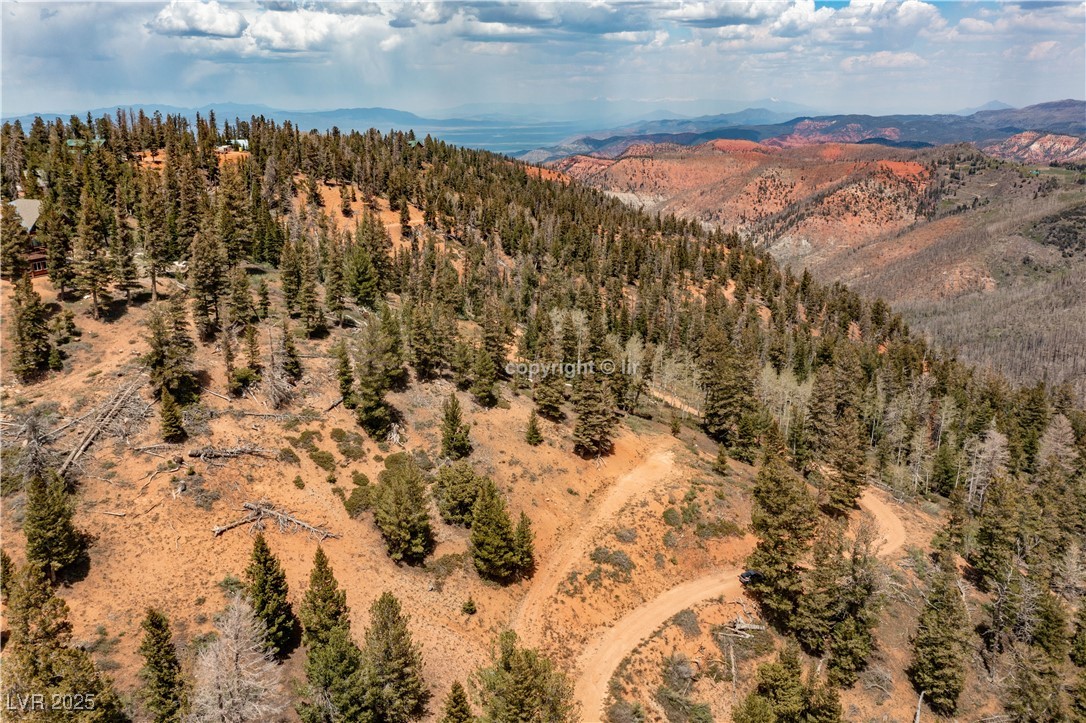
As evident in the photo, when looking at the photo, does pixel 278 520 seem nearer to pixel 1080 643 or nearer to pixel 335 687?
pixel 335 687

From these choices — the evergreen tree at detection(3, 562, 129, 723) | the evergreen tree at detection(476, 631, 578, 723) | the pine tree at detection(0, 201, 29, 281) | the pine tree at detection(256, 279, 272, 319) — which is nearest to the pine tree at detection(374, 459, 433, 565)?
the evergreen tree at detection(476, 631, 578, 723)

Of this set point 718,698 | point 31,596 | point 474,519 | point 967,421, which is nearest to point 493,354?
point 474,519

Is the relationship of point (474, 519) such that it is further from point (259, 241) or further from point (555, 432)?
point (259, 241)

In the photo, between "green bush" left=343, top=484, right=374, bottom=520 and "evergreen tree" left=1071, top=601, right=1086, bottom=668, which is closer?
"green bush" left=343, top=484, right=374, bottom=520

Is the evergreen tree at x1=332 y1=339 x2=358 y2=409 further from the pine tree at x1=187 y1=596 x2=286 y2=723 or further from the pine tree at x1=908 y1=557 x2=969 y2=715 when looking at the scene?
the pine tree at x1=908 y1=557 x2=969 y2=715

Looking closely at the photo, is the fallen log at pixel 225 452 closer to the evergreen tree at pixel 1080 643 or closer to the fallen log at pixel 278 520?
the fallen log at pixel 278 520

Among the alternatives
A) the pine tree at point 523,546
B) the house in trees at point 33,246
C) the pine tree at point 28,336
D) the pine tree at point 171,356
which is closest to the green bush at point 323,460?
the pine tree at point 171,356

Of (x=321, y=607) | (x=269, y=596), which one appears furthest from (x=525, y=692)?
(x=269, y=596)
